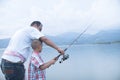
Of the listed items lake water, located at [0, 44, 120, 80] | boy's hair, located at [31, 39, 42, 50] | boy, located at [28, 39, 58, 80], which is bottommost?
boy, located at [28, 39, 58, 80]

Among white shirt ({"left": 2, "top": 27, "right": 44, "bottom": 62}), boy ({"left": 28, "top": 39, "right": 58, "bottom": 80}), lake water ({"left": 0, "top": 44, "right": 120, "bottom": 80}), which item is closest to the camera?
boy ({"left": 28, "top": 39, "right": 58, "bottom": 80})

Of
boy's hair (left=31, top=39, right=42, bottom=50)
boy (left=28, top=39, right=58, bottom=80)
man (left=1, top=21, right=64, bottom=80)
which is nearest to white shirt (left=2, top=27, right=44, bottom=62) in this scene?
man (left=1, top=21, right=64, bottom=80)

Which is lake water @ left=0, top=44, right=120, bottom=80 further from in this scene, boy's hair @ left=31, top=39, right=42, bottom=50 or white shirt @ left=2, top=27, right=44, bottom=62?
boy's hair @ left=31, top=39, right=42, bottom=50

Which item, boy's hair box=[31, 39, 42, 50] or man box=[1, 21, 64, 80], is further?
man box=[1, 21, 64, 80]

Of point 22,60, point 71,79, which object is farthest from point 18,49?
point 71,79

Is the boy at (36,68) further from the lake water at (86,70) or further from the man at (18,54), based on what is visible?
the lake water at (86,70)

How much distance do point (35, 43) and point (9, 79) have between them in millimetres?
756

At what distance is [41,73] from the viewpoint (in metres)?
4.37

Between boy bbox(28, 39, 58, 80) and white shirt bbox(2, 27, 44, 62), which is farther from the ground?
white shirt bbox(2, 27, 44, 62)

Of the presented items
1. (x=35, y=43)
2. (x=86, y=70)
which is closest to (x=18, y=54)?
(x=35, y=43)

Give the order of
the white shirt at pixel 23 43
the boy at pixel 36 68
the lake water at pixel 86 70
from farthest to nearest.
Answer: the lake water at pixel 86 70, the white shirt at pixel 23 43, the boy at pixel 36 68

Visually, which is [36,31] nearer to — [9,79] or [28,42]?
[28,42]

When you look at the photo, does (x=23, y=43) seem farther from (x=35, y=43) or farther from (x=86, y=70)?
(x=86, y=70)

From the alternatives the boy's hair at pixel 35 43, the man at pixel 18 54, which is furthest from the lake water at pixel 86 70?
the boy's hair at pixel 35 43
